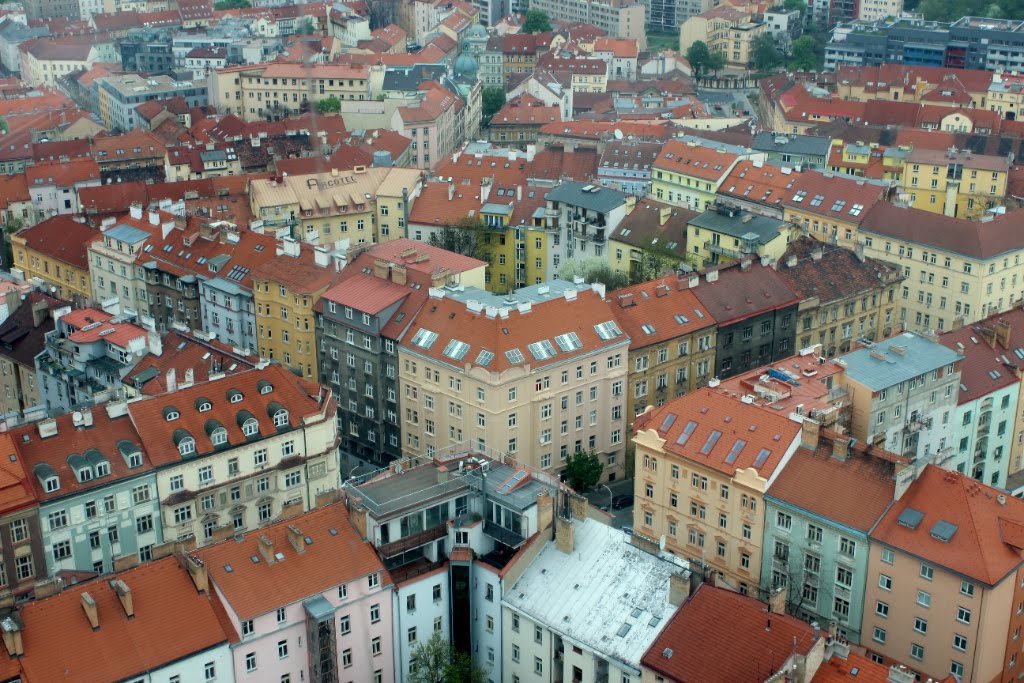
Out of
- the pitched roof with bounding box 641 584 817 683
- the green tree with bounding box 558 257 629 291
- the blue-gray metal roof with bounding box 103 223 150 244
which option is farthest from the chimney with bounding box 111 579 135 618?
the green tree with bounding box 558 257 629 291

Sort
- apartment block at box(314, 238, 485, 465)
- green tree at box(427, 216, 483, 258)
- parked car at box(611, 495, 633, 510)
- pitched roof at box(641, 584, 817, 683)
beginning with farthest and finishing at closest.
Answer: green tree at box(427, 216, 483, 258) < apartment block at box(314, 238, 485, 465) < parked car at box(611, 495, 633, 510) < pitched roof at box(641, 584, 817, 683)

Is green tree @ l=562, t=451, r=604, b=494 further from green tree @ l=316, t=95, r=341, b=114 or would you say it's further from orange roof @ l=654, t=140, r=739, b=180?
green tree @ l=316, t=95, r=341, b=114

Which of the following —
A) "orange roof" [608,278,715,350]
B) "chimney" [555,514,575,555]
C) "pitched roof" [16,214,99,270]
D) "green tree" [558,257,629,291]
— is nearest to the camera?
"chimney" [555,514,575,555]

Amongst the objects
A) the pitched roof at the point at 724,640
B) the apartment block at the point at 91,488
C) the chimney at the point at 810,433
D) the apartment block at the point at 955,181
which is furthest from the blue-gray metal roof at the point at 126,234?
the apartment block at the point at 955,181

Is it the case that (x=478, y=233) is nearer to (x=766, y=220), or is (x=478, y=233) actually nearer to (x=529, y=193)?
(x=529, y=193)

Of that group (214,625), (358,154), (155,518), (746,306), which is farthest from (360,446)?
(358,154)

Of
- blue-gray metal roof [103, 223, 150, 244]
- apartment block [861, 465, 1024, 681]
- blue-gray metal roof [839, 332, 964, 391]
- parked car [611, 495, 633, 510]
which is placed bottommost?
parked car [611, 495, 633, 510]
